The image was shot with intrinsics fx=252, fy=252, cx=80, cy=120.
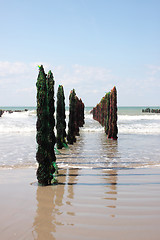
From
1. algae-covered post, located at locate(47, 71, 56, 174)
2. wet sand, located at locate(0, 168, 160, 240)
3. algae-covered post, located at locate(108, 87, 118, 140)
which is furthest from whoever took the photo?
algae-covered post, located at locate(108, 87, 118, 140)

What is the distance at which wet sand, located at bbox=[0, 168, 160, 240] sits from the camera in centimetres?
421

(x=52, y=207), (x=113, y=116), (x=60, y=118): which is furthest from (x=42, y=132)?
(x=113, y=116)

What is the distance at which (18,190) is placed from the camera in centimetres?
650

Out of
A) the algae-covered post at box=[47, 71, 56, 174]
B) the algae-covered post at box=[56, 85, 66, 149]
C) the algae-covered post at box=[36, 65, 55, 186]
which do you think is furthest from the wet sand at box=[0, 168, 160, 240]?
the algae-covered post at box=[56, 85, 66, 149]

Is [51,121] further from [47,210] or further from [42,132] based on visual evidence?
[47,210]

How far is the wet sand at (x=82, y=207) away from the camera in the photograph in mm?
4207

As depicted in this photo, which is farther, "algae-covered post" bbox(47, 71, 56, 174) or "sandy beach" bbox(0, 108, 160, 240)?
"algae-covered post" bbox(47, 71, 56, 174)

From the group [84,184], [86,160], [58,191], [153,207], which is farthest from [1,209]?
[86,160]

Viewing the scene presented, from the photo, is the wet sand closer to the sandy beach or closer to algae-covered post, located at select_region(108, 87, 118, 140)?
the sandy beach

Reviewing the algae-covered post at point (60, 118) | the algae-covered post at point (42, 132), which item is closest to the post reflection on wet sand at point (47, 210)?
the algae-covered post at point (42, 132)

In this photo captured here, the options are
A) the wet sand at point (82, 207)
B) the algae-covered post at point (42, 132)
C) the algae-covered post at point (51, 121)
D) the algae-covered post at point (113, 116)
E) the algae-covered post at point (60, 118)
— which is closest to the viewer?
the wet sand at point (82, 207)

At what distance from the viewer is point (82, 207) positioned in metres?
5.28

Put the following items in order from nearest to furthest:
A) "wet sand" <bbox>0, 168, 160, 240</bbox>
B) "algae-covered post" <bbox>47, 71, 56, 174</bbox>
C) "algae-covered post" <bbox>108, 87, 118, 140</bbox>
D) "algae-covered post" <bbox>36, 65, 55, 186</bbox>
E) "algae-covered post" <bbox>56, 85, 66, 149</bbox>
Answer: "wet sand" <bbox>0, 168, 160, 240</bbox> → "algae-covered post" <bbox>36, 65, 55, 186</bbox> → "algae-covered post" <bbox>47, 71, 56, 174</bbox> → "algae-covered post" <bbox>56, 85, 66, 149</bbox> → "algae-covered post" <bbox>108, 87, 118, 140</bbox>

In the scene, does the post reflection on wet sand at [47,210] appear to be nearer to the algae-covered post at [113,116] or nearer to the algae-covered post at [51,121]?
the algae-covered post at [51,121]
